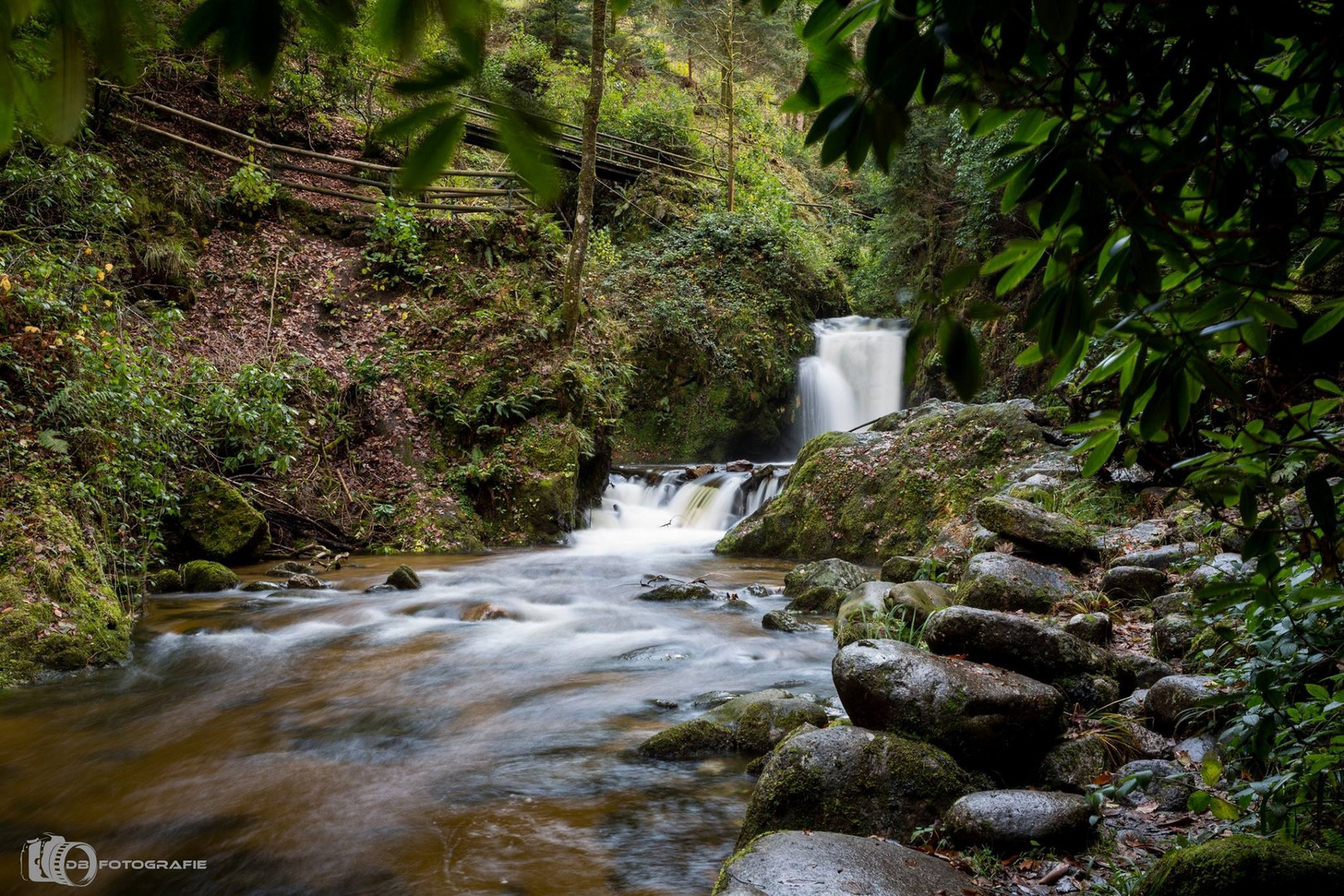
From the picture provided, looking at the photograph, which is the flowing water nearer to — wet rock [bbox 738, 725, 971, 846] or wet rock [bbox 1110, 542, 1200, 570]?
wet rock [bbox 738, 725, 971, 846]

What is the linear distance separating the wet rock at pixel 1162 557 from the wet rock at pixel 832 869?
407 cm

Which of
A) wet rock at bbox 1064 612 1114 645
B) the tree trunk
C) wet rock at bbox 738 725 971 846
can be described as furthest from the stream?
the tree trunk

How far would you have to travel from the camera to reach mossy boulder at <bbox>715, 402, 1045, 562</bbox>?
383 inches

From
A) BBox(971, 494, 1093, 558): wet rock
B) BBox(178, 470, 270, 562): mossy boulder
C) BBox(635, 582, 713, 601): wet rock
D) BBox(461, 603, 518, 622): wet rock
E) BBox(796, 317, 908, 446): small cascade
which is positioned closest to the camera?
BBox(971, 494, 1093, 558): wet rock

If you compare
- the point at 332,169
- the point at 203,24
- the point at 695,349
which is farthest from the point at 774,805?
the point at 695,349

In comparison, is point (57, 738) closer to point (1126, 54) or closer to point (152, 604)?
point (152, 604)

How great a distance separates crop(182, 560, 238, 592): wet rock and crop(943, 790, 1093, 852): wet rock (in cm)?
794

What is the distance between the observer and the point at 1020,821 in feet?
9.88

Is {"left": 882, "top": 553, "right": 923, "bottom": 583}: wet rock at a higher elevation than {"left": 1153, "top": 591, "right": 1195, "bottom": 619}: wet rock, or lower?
lower

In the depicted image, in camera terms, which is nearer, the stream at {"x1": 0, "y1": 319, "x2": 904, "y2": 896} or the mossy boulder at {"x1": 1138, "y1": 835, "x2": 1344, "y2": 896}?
the mossy boulder at {"x1": 1138, "y1": 835, "x2": 1344, "y2": 896}

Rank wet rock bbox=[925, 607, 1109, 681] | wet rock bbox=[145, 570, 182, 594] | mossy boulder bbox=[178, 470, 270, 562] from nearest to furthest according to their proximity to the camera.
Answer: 1. wet rock bbox=[925, 607, 1109, 681]
2. wet rock bbox=[145, 570, 182, 594]
3. mossy boulder bbox=[178, 470, 270, 562]

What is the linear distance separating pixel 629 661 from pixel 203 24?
20.8 ft

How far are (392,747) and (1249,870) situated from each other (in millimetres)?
4500

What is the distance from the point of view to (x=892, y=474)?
10328 mm
